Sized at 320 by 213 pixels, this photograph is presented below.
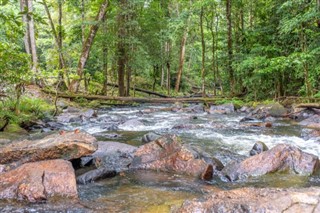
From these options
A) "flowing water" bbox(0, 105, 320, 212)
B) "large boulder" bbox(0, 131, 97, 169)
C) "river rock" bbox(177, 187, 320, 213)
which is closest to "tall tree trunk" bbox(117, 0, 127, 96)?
"flowing water" bbox(0, 105, 320, 212)

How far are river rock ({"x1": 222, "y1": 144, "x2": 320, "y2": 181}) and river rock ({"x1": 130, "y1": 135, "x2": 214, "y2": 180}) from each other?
45 cm

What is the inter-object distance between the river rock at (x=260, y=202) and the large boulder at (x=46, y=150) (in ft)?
8.40

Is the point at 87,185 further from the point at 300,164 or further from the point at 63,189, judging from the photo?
the point at 300,164

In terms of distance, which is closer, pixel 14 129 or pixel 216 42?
pixel 14 129

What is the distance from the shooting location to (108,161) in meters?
5.86

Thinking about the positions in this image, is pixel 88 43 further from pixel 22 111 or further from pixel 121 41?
pixel 22 111

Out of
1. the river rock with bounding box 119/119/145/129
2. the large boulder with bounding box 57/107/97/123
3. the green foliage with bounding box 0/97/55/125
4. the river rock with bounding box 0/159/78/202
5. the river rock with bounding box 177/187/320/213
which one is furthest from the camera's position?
the large boulder with bounding box 57/107/97/123

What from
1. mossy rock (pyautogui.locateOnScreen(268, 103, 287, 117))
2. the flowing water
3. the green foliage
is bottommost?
the flowing water

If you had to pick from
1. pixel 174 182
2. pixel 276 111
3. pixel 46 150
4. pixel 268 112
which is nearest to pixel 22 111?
pixel 46 150

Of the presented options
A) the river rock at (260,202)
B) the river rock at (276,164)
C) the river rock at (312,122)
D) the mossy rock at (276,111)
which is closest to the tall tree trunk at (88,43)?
the mossy rock at (276,111)

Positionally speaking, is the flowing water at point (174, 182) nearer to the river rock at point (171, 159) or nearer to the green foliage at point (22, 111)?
the river rock at point (171, 159)

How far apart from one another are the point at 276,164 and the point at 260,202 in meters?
2.47

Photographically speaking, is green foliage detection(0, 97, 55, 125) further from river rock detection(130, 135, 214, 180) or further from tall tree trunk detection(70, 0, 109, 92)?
river rock detection(130, 135, 214, 180)

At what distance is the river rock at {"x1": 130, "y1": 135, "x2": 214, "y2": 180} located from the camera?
16.6ft
